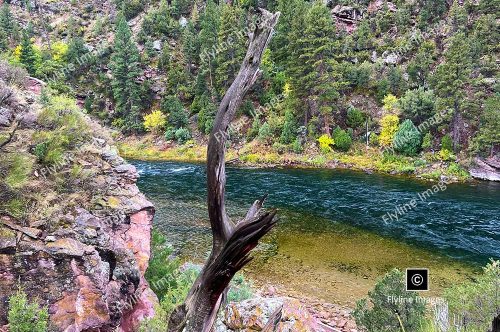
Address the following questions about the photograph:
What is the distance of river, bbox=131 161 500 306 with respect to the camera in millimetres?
15516

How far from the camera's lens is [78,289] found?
687 cm

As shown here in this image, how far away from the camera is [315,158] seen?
36.2 meters

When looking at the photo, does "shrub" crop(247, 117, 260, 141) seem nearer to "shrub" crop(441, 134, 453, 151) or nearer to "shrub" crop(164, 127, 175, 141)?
"shrub" crop(164, 127, 175, 141)

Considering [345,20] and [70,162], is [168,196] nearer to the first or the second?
[70,162]

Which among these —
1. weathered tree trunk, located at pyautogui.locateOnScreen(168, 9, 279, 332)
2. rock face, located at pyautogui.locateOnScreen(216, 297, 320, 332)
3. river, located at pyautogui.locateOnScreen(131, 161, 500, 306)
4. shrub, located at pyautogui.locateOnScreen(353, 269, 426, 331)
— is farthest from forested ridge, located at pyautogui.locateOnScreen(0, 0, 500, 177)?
weathered tree trunk, located at pyautogui.locateOnScreen(168, 9, 279, 332)

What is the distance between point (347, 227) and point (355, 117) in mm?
21134

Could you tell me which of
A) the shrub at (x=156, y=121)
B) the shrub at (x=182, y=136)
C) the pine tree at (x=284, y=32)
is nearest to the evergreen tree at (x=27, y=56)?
the shrub at (x=156, y=121)

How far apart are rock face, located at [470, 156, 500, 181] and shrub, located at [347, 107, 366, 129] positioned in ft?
38.6

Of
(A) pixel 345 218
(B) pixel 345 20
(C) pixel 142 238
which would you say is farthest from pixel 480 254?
(B) pixel 345 20

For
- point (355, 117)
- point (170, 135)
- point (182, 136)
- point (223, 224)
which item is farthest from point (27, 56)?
point (223, 224)

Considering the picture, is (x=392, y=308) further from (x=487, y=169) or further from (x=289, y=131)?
(x=289, y=131)

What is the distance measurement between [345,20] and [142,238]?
157ft

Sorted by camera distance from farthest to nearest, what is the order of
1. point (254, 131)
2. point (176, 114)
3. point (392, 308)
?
1. point (176, 114)
2. point (254, 131)
3. point (392, 308)

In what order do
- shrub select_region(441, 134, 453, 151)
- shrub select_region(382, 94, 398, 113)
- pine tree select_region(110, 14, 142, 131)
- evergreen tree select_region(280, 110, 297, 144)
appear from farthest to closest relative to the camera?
1. pine tree select_region(110, 14, 142, 131)
2. evergreen tree select_region(280, 110, 297, 144)
3. shrub select_region(382, 94, 398, 113)
4. shrub select_region(441, 134, 453, 151)
